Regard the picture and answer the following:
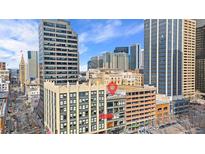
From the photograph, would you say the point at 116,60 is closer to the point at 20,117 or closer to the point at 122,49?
the point at 122,49

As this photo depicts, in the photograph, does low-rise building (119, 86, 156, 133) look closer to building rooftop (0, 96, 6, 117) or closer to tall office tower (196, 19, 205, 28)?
tall office tower (196, 19, 205, 28)

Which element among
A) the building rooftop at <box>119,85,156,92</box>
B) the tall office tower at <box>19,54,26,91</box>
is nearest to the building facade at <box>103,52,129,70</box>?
the building rooftop at <box>119,85,156,92</box>

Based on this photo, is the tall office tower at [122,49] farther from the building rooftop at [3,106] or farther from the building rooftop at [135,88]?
the building rooftop at [3,106]

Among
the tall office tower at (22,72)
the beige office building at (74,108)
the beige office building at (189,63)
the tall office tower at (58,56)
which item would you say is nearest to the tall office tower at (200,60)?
the beige office building at (189,63)

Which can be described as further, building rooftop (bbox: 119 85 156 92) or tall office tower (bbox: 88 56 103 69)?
building rooftop (bbox: 119 85 156 92)
